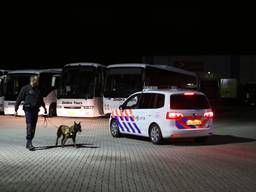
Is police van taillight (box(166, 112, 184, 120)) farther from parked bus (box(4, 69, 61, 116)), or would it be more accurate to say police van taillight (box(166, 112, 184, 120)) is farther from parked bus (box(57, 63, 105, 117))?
parked bus (box(4, 69, 61, 116))

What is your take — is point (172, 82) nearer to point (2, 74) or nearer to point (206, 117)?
point (2, 74)

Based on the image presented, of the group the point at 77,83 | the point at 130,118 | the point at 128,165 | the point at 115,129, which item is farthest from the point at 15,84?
the point at 128,165

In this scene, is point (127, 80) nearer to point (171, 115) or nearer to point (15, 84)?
point (15, 84)

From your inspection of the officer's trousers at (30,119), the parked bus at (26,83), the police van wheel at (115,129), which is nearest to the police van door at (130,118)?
the police van wheel at (115,129)

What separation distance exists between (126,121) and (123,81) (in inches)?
432

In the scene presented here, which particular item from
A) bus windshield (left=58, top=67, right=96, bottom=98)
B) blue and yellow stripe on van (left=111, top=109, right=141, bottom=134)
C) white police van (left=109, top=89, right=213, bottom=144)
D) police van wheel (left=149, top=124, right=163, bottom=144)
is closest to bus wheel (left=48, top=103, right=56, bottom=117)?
bus windshield (left=58, top=67, right=96, bottom=98)

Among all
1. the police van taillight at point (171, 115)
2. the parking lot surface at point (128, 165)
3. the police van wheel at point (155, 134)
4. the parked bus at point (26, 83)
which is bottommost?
the parking lot surface at point (128, 165)

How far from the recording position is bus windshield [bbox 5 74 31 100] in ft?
105

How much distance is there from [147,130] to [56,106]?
14.9 meters

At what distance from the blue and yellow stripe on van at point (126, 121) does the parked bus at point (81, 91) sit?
10.4 m

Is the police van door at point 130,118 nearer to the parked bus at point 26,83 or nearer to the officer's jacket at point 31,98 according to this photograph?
the officer's jacket at point 31,98

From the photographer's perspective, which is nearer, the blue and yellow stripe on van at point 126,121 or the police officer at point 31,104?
the police officer at point 31,104

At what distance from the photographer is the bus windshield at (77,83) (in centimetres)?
2906

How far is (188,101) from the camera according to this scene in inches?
628
